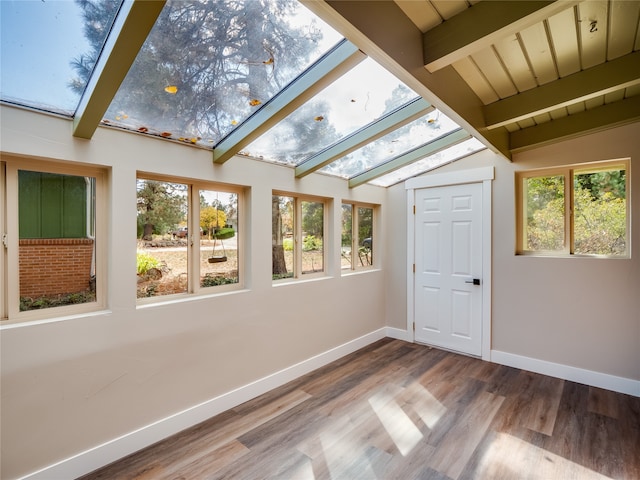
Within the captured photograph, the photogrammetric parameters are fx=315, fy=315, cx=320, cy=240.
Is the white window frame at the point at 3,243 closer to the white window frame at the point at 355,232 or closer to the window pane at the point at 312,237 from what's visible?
the window pane at the point at 312,237

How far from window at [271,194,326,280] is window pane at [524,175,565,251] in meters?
2.20

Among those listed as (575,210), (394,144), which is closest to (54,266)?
(394,144)

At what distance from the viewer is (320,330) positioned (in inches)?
131

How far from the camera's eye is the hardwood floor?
1862mm

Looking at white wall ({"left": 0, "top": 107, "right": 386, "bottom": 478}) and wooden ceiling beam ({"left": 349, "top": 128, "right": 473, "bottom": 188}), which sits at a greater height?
wooden ceiling beam ({"left": 349, "top": 128, "right": 473, "bottom": 188})

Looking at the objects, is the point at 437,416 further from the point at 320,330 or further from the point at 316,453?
the point at 320,330

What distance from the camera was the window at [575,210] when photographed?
2881mm

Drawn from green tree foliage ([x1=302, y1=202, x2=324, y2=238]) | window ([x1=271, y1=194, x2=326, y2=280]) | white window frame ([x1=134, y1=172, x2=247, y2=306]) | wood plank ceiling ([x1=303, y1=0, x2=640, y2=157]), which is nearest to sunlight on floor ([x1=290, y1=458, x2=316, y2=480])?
white window frame ([x1=134, y1=172, x2=247, y2=306])

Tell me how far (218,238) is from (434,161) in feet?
8.26

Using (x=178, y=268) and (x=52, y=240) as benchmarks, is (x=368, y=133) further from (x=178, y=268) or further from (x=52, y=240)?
(x=52, y=240)

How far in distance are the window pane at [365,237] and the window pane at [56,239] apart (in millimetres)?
2893

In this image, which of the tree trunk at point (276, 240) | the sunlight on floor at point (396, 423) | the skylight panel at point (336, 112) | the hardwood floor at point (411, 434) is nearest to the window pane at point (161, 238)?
the skylight panel at point (336, 112)

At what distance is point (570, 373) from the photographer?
3.02 meters

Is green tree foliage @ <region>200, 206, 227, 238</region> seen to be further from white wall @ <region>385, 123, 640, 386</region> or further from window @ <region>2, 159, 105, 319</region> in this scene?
white wall @ <region>385, 123, 640, 386</region>
